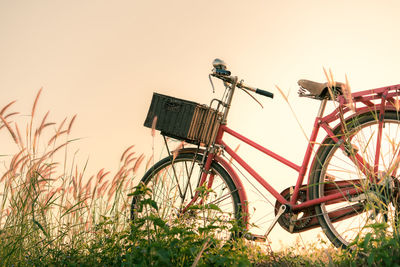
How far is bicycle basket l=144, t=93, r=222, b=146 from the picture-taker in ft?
11.6

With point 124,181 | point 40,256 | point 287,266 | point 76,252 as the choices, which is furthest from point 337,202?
point 40,256

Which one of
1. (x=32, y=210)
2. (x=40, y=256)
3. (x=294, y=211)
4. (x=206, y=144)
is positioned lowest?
(x=40, y=256)

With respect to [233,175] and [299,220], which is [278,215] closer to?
[299,220]

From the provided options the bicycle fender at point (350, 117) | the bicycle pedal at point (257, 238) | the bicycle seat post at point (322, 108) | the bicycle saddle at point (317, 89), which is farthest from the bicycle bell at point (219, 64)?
the bicycle pedal at point (257, 238)

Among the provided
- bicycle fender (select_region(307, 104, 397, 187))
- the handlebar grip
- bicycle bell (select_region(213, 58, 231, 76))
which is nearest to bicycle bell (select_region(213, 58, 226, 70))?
bicycle bell (select_region(213, 58, 231, 76))

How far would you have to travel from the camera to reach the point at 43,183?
3.44 meters

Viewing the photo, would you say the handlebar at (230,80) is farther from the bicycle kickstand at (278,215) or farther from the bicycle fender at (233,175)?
the bicycle kickstand at (278,215)

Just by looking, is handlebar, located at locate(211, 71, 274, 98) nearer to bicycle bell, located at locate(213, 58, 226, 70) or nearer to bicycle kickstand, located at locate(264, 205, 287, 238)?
bicycle bell, located at locate(213, 58, 226, 70)

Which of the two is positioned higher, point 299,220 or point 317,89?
point 317,89

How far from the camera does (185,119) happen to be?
3535mm

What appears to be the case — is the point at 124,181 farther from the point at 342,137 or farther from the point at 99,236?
the point at 342,137

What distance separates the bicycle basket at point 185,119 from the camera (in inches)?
139

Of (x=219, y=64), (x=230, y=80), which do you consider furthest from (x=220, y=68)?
(x=230, y=80)

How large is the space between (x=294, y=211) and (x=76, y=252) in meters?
1.63
